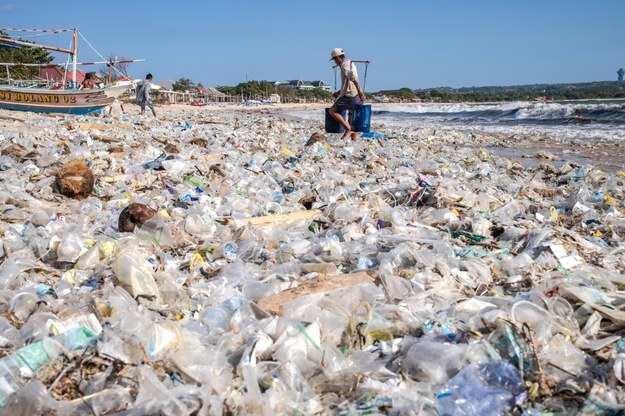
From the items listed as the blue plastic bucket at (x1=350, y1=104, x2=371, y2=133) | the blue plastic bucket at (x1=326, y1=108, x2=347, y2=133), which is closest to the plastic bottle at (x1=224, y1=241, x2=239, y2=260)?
the blue plastic bucket at (x1=350, y1=104, x2=371, y2=133)

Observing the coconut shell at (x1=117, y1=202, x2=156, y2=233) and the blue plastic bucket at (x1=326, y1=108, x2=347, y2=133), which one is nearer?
the coconut shell at (x1=117, y1=202, x2=156, y2=233)

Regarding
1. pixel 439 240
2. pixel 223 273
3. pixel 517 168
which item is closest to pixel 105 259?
pixel 223 273

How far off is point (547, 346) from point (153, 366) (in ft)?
4.67

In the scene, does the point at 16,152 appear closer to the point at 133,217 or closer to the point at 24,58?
the point at 133,217

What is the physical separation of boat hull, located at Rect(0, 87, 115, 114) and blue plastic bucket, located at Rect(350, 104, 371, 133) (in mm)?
9593

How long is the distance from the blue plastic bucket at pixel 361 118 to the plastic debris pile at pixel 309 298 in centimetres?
408

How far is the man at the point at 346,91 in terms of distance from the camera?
8000 mm

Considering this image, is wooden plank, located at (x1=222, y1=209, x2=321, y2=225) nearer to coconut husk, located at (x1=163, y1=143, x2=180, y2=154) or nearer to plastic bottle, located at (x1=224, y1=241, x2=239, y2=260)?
plastic bottle, located at (x1=224, y1=241, x2=239, y2=260)

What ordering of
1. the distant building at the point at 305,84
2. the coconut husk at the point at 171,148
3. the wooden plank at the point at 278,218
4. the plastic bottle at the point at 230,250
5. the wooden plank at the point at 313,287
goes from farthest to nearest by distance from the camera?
the distant building at the point at 305,84 < the coconut husk at the point at 171,148 < the wooden plank at the point at 278,218 < the plastic bottle at the point at 230,250 < the wooden plank at the point at 313,287

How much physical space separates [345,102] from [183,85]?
2391 inches

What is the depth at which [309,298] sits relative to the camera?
7.28 ft

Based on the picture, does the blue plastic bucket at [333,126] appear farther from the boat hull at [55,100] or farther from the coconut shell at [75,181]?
the boat hull at [55,100]

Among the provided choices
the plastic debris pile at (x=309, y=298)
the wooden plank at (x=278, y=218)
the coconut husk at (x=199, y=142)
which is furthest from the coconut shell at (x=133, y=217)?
the coconut husk at (x=199, y=142)

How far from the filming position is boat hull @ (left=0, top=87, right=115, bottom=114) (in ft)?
49.7
